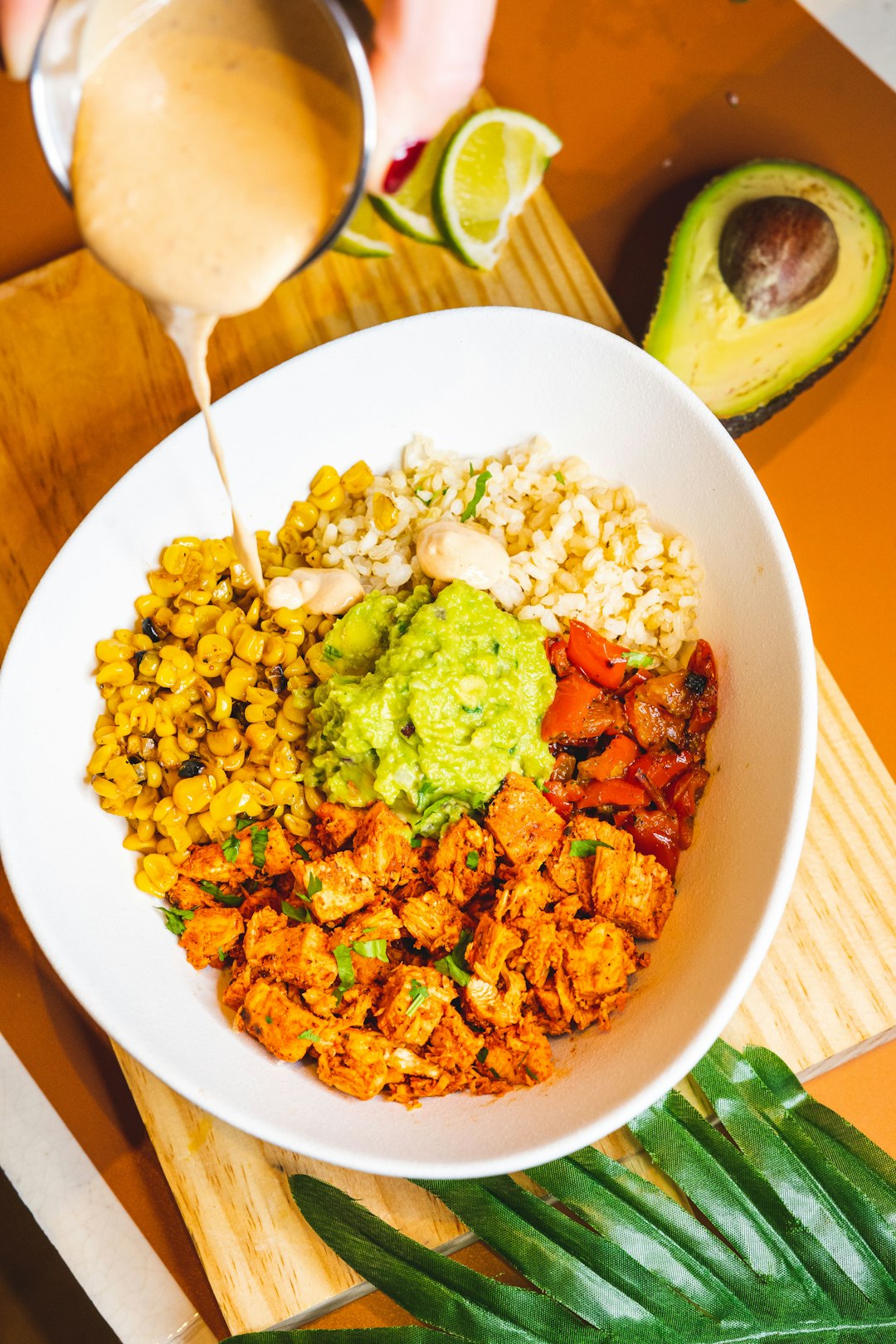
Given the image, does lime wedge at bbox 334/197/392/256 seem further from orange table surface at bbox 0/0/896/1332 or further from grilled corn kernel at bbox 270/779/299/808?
grilled corn kernel at bbox 270/779/299/808

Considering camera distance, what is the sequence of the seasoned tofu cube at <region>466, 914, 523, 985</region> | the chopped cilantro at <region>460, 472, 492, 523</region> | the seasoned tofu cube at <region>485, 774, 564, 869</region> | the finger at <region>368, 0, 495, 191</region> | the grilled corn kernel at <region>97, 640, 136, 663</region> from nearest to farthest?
1. the finger at <region>368, 0, 495, 191</region>
2. the seasoned tofu cube at <region>466, 914, 523, 985</region>
3. the seasoned tofu cube at <region>485, 774, 564, 869</region>
4. the grilled corn kernel at <region>97, 640, 136, 663</region>
5. the chopped cilantro at <region>460, 472, 492, 523</region>

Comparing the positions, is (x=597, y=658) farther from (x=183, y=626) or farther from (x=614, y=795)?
(x=183, y=626)

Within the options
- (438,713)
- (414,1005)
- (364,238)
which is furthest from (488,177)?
(414,1005)

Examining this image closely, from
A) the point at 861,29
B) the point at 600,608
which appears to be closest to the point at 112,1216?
the point at 600,608

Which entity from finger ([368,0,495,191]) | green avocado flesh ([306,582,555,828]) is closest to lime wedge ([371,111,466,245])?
finger ([368,0,495,191])

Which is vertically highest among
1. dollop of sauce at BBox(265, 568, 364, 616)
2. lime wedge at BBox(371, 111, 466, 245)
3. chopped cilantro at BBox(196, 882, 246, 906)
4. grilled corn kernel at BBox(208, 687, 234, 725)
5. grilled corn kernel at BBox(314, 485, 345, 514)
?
lime wedge at BBox(371, 111, 466, 245)

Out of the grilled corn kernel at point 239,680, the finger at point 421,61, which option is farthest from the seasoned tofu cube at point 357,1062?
the finger at point 421,61
